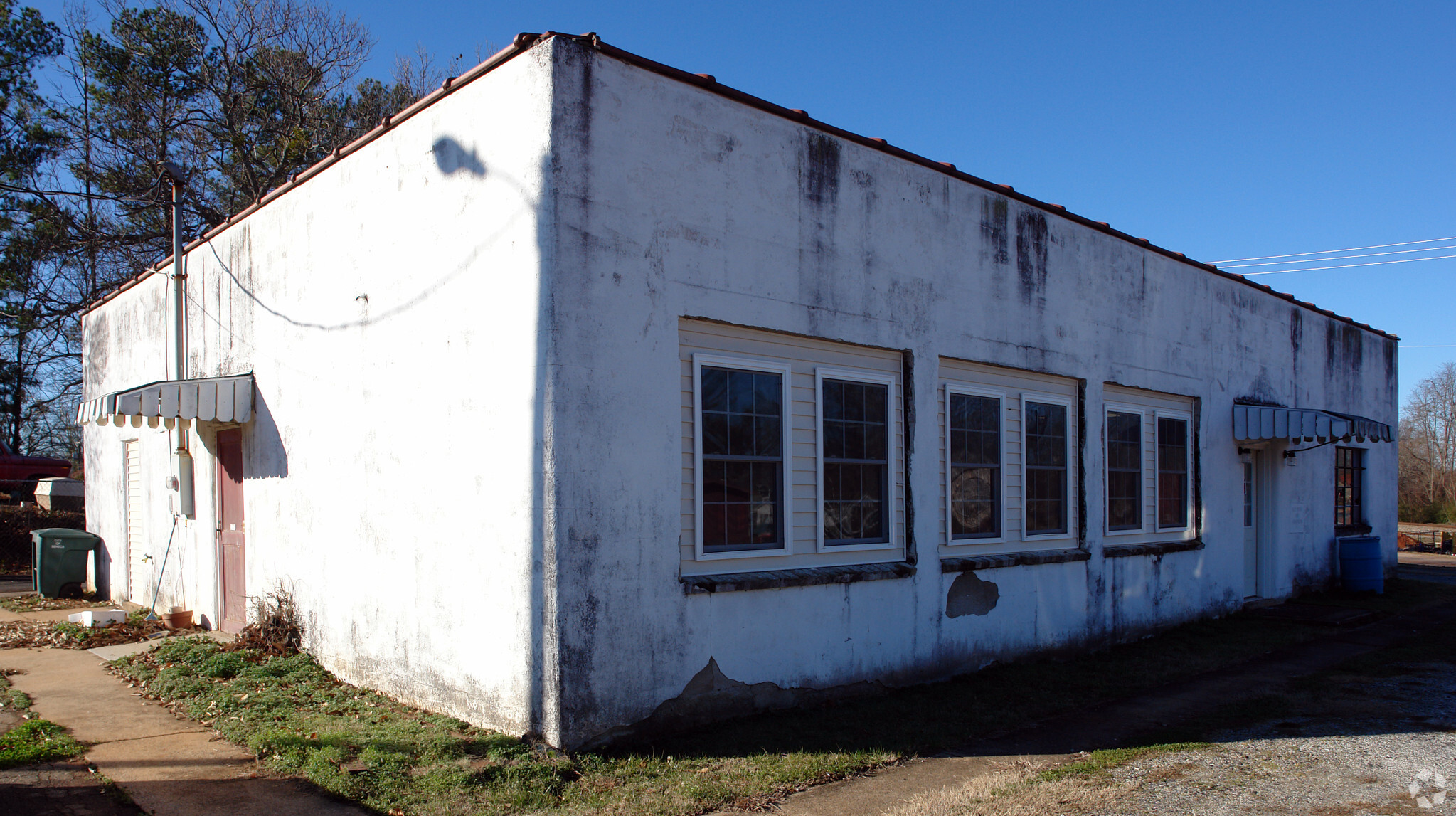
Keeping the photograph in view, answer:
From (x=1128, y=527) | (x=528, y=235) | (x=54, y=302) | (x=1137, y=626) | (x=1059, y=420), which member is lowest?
(x=1137, y=626)

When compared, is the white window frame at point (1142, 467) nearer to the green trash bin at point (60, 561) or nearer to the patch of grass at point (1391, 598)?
the patch of grass at point (1391, 598)

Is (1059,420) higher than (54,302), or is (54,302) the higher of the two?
(54,302)

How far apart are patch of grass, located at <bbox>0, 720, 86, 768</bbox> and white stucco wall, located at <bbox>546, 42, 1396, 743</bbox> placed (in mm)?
3208

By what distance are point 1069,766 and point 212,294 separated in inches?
379

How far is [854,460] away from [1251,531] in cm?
926

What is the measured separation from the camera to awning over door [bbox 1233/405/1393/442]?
1291cm

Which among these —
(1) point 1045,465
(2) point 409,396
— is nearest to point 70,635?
(2) point 409,396

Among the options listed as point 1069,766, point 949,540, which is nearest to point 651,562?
point 1069,766

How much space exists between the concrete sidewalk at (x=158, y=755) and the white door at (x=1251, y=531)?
1312cm

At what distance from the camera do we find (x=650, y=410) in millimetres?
6359

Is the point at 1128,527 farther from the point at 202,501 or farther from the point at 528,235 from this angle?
the point at 202,501

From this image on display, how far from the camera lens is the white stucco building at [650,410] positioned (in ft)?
19.8

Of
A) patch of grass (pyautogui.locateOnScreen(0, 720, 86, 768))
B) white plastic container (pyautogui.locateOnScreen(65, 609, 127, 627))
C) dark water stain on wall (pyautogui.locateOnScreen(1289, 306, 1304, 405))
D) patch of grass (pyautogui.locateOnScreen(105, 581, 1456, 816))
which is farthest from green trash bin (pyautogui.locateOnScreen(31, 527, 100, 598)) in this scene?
dark water stain on wall (pyautogui.locateOnScreen(1289, 306, 1304, 405))

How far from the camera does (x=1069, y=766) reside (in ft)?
19.7
